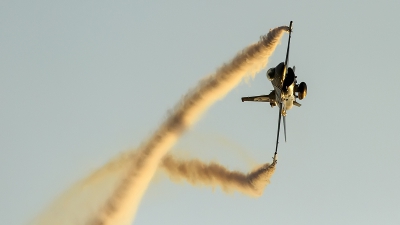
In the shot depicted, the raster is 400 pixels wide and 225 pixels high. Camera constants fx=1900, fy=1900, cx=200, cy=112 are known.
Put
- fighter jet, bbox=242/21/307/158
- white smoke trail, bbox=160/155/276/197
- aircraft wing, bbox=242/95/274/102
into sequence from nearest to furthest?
fighter jet, bbox=242/21/307/158
aircraft wing, bbox=242/95/274/102
white smoke trail, bbox=160/155/276/197

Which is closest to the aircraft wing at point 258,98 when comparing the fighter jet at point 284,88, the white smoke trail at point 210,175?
the fighter jet at point 284,88

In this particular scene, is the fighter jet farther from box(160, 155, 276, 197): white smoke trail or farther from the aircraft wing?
box(160, 155, 276, 197): white smoke trail

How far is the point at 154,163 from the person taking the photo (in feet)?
465

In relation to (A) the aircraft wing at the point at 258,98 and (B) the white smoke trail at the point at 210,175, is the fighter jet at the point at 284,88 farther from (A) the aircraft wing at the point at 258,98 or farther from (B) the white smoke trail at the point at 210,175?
(B) the white smoke trail at the point at 210,175

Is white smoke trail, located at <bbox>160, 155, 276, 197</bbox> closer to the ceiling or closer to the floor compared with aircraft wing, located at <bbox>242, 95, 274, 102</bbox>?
closer to the floor

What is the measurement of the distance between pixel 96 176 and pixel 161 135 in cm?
590

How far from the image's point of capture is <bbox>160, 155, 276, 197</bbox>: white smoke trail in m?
140

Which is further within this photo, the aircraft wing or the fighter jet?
the aircraft wing

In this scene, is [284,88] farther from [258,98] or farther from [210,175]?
[210,175]

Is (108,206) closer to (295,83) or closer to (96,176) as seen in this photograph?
(96,176)

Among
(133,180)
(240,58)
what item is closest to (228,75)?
(240,58)

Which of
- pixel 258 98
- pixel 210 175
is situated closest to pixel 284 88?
pixel 258 98

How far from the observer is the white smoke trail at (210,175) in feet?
458

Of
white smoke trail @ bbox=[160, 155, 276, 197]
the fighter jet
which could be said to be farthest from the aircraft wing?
white smoke trail @ bbox=[160, 155, 276, 197]
